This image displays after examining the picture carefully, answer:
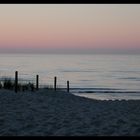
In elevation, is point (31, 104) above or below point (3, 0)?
below

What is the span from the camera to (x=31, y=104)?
11.8 metres

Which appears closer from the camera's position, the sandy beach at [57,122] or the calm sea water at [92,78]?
the sandy beach at [57,122]

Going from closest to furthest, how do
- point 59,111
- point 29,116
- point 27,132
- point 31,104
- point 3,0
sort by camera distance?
point 3,0, point 27,132, point 29,116, point 59,111, point 31,104

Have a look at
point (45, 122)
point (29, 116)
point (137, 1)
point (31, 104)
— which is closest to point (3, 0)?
point (137, 1)

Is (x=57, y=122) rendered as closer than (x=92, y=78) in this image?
Yes

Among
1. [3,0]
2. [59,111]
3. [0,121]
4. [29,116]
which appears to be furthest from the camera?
[59,111]

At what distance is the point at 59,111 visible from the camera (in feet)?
35.0

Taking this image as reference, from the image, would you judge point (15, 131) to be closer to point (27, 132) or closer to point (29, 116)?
point (27, 132)

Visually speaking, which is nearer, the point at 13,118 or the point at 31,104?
the point at 13,118

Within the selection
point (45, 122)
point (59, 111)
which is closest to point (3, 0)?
point (45, 122)

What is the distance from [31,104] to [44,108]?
70 centimetres

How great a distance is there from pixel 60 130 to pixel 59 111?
3.03 metres

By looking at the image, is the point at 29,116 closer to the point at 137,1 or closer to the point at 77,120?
the point at 77,120

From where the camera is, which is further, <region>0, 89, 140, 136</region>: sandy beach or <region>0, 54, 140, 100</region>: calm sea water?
<region>0, 54, 140, 100</region>: calm sea water
